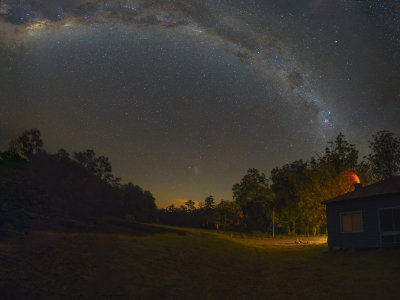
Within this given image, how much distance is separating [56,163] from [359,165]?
124 ft

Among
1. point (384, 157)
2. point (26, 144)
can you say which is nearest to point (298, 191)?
point (384, 157)

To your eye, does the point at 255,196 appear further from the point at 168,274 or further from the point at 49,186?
the point at 168,274

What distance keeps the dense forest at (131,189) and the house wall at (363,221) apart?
10.9 meters

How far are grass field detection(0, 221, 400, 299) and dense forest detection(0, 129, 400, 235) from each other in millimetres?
7961

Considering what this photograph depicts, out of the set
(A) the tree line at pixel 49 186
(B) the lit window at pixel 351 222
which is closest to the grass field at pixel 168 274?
(B) the lit window at pixel 351 222

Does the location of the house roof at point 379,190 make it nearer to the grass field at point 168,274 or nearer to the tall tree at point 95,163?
the grass field at point 168,274

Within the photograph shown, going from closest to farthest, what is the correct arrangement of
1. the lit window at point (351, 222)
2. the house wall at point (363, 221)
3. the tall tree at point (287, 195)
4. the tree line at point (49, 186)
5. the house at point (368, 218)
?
the house at point (368, 218) → the house wall at point (363, 221) → the lit window at point (351, 222) → the tree line at point (49, 186) → the tall tree at point (287, 195)

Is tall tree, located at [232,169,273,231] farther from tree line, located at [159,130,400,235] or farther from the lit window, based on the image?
the lit window

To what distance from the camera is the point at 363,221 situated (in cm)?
1684

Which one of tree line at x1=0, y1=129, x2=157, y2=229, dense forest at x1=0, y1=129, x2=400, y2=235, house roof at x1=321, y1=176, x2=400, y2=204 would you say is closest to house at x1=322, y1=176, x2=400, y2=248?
house roof at x1=321, y1=176, x2=400, y2=204

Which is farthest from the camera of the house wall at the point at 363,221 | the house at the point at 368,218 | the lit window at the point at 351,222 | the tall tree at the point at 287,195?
the tall tree at the point at 287,195

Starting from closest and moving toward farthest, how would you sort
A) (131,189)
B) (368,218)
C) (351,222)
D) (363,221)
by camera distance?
(368,218)
(363,221)
(351,222)
(131,189)

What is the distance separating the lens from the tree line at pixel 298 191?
31545mm

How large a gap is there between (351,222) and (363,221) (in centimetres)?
82
